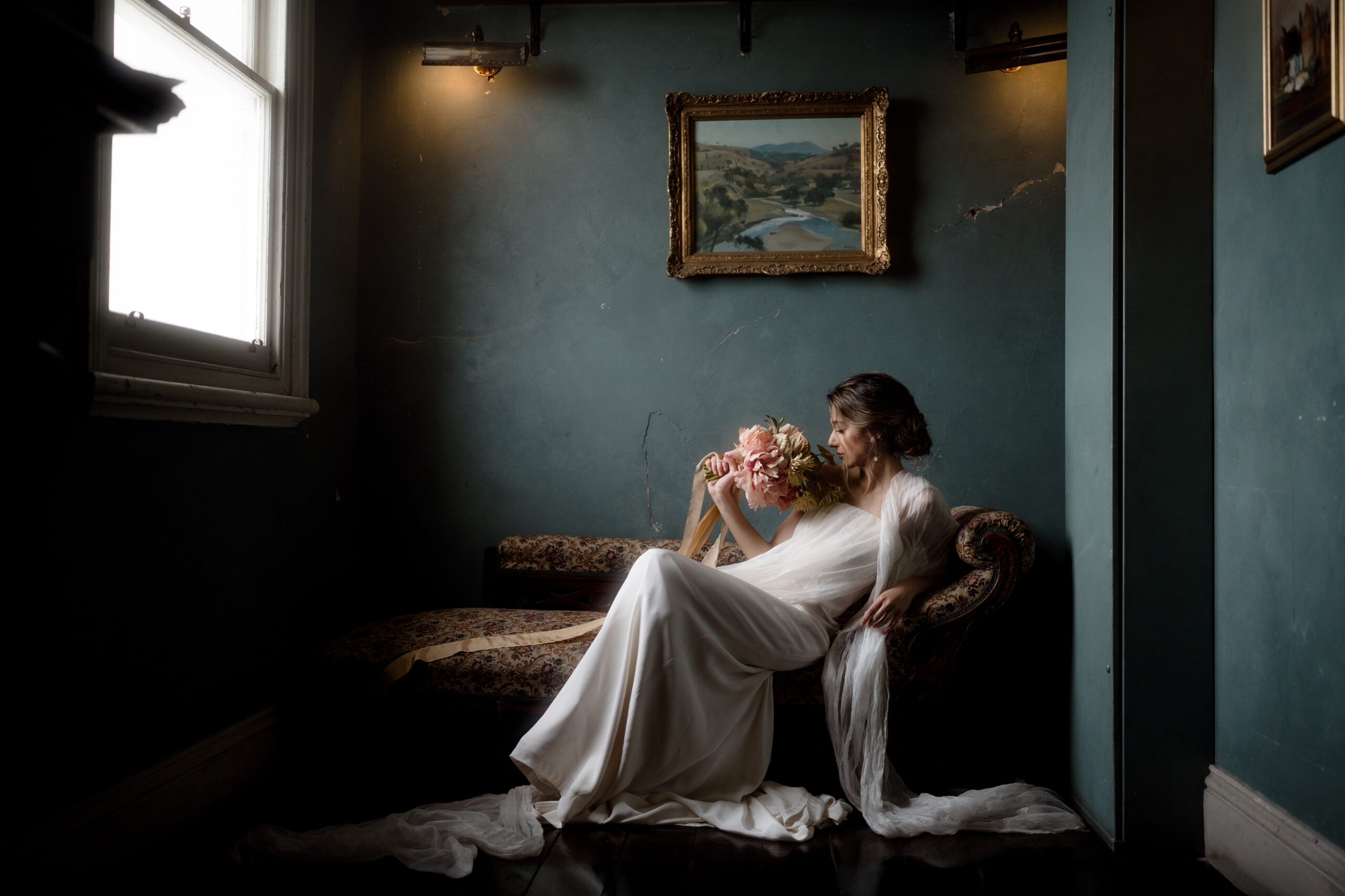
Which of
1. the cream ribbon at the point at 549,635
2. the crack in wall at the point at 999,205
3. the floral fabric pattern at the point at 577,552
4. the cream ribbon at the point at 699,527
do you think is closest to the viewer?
the cream ribbon at the point at 549,635

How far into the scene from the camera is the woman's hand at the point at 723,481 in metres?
2.81

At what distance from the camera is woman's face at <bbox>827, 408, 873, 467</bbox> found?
2783mm

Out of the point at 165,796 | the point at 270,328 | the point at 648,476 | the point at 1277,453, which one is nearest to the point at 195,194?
the point at 270,328

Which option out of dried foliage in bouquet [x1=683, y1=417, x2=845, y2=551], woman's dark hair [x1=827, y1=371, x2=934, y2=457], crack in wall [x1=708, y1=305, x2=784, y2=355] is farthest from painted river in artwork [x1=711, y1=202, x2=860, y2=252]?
dried foliage in bouquet [x1=683, y1=417, x2=845, y2=551]

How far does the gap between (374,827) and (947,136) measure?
11.0ft

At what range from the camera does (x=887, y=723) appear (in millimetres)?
2461

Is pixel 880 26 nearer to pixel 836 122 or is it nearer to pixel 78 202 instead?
pixel 836 122

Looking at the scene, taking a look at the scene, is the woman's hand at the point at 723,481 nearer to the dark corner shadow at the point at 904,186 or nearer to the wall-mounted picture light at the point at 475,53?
the dark corner shadow at the point at 904,186

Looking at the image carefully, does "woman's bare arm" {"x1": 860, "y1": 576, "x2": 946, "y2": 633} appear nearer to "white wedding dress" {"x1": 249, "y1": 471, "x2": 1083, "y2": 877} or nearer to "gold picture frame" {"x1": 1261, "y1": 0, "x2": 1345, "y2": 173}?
"white wedding dress" {"x1": 249, "y1": 471, "x2": 1083, "y2": 877}

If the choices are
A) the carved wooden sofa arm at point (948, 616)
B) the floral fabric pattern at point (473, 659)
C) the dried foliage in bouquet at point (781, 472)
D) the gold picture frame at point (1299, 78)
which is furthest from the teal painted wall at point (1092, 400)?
the floral fabric pattern at point (473, 659)

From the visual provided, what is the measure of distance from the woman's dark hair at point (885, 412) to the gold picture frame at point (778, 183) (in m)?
0.85

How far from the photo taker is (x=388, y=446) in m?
3.63

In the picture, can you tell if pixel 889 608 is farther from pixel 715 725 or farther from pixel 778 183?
pixel 778 183

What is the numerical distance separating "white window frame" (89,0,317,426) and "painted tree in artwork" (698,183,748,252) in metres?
1.62
